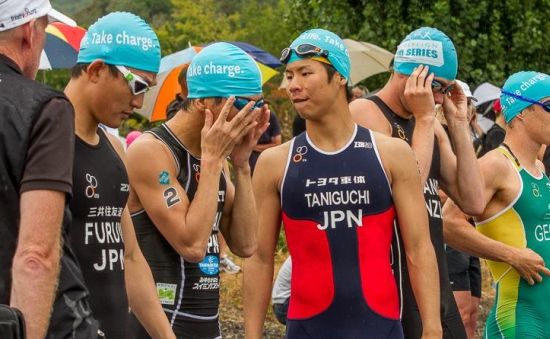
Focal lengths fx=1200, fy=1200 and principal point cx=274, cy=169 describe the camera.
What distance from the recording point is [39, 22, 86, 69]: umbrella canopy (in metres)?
11.7

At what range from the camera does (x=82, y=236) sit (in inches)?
196

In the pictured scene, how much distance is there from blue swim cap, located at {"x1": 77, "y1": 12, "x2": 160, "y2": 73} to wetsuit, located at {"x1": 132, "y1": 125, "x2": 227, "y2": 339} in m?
0.66

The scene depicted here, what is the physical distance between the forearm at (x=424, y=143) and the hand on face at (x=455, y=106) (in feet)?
1.76

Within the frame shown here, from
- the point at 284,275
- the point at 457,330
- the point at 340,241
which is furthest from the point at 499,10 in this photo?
the point at 340,241

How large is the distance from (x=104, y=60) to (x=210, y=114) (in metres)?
0.80

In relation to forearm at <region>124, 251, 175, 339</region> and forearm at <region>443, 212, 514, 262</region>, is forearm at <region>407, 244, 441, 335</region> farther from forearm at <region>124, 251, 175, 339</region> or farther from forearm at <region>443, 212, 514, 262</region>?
forearm at <region>443, 212, 514, 262</region>

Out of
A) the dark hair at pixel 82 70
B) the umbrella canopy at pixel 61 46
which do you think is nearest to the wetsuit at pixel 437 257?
the dark hair at pixel 82 70

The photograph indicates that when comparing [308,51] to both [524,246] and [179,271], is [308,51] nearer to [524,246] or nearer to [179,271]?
[179,271]

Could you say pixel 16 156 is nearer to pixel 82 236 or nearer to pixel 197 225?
pixel 82 236

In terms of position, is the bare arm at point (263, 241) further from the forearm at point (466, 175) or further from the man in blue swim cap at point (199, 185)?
the forearm at point (466, 175)

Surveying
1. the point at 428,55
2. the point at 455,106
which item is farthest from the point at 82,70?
the point at 455,106

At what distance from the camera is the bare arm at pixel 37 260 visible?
3680mm

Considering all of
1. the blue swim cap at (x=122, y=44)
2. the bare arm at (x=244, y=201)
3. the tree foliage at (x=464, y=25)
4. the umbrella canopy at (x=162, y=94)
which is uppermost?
the tree foliage at (x=464, y=25)

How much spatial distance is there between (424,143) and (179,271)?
1.53 meters
